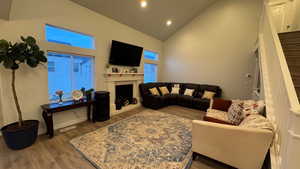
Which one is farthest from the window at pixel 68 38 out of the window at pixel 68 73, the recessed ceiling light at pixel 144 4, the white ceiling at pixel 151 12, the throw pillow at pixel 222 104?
the throw pillow at pixel 222 104

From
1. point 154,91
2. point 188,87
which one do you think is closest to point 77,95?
point 154,91

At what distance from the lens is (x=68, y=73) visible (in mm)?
3129

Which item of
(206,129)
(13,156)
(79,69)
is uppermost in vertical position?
(79,69)

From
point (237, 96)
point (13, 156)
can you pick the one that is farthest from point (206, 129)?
point (237, 96)

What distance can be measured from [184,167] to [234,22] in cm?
512

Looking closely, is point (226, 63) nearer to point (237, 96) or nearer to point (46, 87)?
point (237, 96)

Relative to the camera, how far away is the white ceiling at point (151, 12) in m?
3.38

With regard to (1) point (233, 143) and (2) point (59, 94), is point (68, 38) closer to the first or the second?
(2) point (59, 94)

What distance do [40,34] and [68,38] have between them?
1.86 ft

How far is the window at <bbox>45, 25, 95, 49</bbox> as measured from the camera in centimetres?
277

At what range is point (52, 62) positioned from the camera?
2824mm

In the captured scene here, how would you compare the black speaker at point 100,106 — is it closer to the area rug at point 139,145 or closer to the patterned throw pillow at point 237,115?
the area rug at point 139,145

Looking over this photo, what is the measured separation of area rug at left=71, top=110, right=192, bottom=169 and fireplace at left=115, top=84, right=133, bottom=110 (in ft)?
3.31

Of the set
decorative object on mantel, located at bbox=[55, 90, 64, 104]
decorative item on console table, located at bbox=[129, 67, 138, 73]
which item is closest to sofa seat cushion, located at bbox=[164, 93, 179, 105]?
decorative item on console table, located at bbox=[129, 67, 138, 73]
